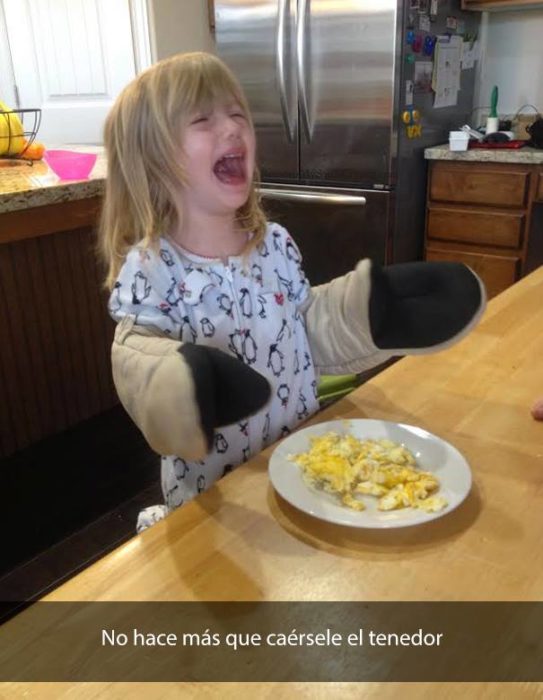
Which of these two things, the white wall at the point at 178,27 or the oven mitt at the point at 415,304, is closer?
the oven mitt at the point at 415,304

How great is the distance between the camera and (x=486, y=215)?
8.84 ft

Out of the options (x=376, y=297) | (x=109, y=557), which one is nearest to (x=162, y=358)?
(x=109, y=557)

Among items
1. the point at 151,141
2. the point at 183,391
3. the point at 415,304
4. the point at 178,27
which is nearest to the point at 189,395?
the point at 183,391

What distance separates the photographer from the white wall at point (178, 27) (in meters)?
3.02

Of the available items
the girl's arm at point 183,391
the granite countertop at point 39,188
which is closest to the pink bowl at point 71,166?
the granite countertop at point 39,188

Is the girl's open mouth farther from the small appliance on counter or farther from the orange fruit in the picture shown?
the small appliance on counter

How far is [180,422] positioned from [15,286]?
4.62 feet

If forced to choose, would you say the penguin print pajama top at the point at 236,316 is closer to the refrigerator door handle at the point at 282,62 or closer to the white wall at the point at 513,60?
the refrigerator door handle at the point at 282,62

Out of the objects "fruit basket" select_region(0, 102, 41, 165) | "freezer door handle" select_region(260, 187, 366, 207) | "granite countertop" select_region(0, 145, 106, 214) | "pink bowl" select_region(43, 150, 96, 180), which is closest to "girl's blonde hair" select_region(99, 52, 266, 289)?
"granite countertop" select_region(0, 145, 106, 214)

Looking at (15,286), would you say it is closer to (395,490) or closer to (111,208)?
(111,208)

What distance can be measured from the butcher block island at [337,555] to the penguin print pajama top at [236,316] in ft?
0.74

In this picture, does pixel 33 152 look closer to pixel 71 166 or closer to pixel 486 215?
pixel 71 166

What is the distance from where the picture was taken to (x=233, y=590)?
1.85ft

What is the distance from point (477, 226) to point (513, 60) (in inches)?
36.9
